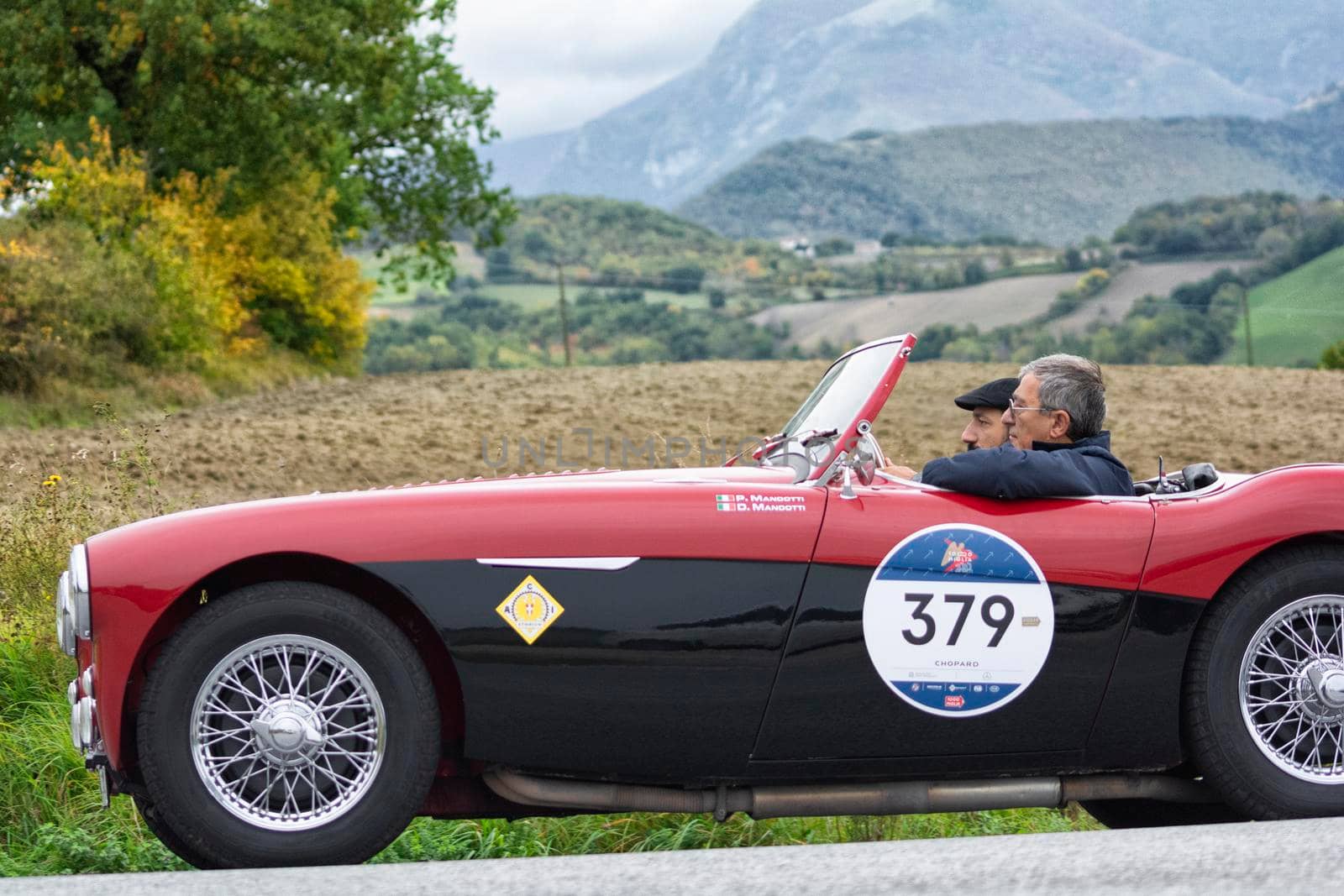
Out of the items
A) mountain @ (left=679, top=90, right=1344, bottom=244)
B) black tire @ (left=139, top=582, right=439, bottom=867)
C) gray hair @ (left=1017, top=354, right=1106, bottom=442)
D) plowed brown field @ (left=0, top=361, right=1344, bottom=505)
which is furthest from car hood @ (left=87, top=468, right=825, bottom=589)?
mountain @ (left=679, top=90, right=1344, bottom=244)

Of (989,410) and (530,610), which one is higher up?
(989,410)

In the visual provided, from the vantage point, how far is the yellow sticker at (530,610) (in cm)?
359

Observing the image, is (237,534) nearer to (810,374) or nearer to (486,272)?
(810,374)

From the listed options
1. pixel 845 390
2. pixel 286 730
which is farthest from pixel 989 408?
pixel 286 730

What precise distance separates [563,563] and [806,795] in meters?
0.88

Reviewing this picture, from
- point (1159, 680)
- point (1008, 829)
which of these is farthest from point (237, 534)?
point (1008, 829)

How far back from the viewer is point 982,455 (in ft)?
13.0

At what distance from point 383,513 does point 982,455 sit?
156 cm

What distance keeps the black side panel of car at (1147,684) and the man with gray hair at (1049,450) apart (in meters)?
0.37

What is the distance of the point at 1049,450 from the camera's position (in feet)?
14.3

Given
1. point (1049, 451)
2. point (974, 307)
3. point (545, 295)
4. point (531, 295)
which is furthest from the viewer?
point (545, 295)

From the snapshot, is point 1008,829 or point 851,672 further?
point 1008,829

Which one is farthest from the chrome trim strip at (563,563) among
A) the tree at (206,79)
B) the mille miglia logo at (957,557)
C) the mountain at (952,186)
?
the mountain at (952,186)

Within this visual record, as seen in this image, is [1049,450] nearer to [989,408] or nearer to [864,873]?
[989,408]
